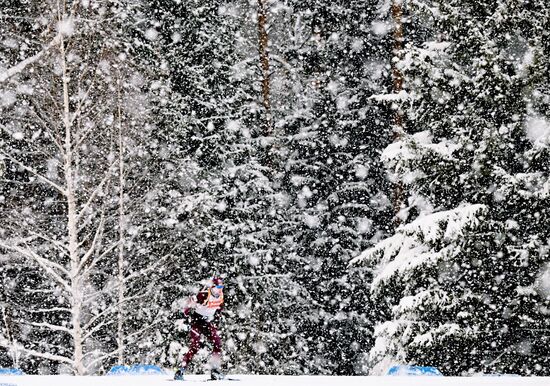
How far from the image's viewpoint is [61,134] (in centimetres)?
1703

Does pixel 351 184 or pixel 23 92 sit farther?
pixel 351 184

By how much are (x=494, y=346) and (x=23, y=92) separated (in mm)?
10795

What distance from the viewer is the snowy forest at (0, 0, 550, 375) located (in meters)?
14.7

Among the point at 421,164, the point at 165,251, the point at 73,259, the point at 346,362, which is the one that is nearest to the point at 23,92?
the point at 73,259

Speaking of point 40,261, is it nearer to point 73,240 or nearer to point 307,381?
point 73,240

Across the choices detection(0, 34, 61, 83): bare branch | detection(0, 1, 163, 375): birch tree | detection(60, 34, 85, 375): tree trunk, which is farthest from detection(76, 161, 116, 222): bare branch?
detection(0, 34, 61, 83): bare branch

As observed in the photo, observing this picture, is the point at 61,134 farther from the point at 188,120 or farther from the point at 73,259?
the point at 188,120

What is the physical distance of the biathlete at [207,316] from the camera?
10812 millimetres

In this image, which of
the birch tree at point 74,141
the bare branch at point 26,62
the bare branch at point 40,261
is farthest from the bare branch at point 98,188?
the bare branch at point 26,62

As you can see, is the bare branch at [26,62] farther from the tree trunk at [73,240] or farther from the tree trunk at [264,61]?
the tree trunk at [264,61]

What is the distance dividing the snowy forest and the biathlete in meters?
4.81

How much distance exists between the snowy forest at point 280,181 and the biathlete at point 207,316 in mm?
4807

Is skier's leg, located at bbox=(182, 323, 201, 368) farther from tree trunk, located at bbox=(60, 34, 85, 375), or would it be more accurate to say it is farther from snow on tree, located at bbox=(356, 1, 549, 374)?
tree trunk, located at bbox=(60, 34, 85, 375)

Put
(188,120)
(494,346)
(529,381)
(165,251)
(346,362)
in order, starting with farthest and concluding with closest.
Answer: (346,362), (188,120), (165,251), (494,346), (529,381)
